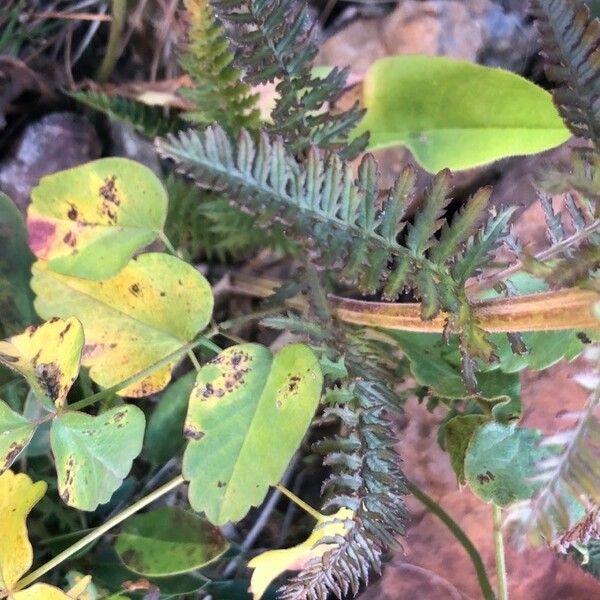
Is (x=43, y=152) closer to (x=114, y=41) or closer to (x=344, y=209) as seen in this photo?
(x=114, y=41)

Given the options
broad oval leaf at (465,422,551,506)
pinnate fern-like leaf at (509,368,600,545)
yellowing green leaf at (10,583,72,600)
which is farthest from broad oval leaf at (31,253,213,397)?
pinnate fern-like leaf at (509,368,600,545)

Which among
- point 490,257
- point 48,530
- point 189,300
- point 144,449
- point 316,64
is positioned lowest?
point 48,530

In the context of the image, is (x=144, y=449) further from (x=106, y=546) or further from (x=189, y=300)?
(x=189, y=300)

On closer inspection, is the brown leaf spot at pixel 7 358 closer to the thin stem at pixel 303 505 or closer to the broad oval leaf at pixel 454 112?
the thin stem at pixel 303 505

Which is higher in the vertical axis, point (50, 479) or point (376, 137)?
point (376, 137)

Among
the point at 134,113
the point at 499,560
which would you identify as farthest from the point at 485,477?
the point at 134,113

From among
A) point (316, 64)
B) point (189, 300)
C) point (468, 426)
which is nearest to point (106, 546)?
point (189, 300)
